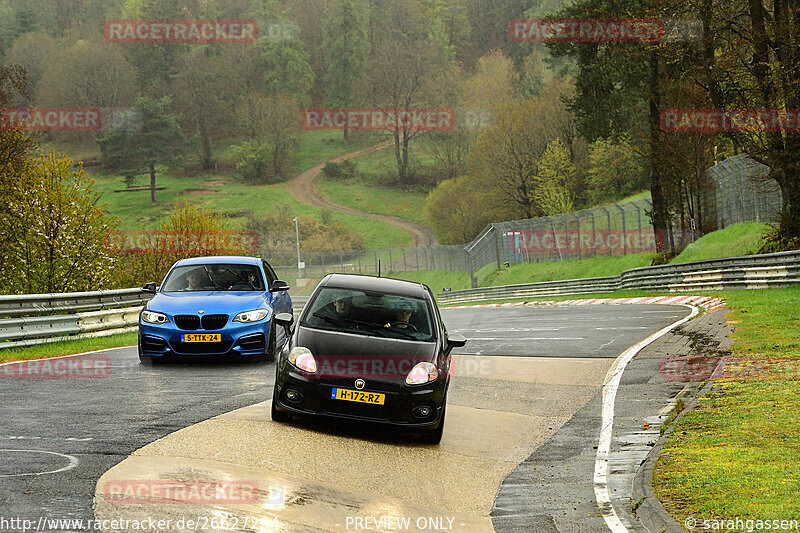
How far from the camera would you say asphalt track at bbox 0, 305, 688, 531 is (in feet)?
21.9

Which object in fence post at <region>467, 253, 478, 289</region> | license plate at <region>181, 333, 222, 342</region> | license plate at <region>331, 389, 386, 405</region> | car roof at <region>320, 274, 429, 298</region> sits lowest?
fence post at <region>467, 253, 478, 289</region>

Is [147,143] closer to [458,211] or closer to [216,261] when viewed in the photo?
[458,211]

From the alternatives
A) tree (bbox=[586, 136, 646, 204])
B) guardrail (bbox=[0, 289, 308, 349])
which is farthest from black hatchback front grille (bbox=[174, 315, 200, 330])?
tree (bbox=[586, 136, 646, 204])

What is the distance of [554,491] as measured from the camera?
25.3 feet

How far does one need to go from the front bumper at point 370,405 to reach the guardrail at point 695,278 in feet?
63.0

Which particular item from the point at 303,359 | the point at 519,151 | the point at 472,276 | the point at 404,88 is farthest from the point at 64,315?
the point at 404,88

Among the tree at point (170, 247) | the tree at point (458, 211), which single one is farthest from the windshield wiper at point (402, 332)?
the tree at point (458, 211)

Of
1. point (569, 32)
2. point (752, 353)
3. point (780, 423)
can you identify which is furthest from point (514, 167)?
point (780, 423)

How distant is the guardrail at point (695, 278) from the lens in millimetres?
26641

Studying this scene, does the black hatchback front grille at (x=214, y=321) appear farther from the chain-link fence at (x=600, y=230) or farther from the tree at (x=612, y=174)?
the tree at (x=612, y=174)

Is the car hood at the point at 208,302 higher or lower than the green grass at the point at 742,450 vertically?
higher

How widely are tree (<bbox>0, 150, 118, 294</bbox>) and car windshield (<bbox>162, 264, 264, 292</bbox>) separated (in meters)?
13.9

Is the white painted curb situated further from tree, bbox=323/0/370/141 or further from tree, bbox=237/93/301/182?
tree, bbox=323/0/370/141

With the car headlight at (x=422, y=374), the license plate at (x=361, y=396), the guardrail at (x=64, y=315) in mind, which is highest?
the car headlight at (x=422, y=374)
